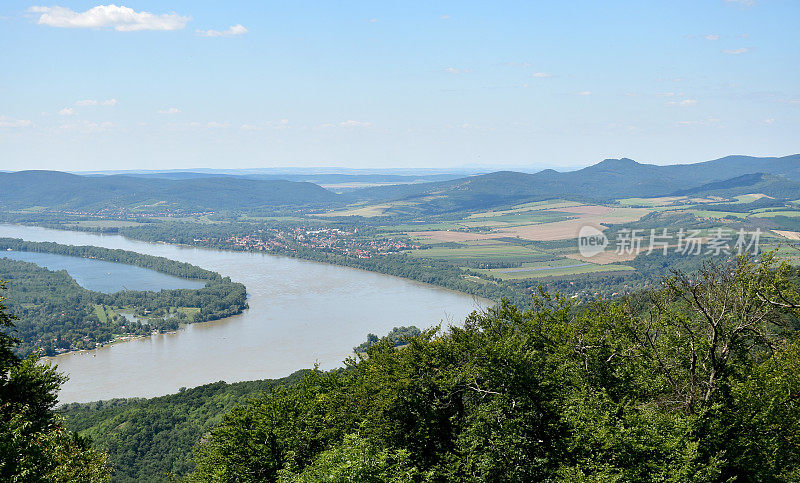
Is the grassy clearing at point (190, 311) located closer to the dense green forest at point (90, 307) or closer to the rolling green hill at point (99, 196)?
the dense green forest at point (90, 307)

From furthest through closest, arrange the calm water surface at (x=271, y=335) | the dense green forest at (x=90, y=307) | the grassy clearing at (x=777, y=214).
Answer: the grassy clearing at (x=777, y=214) → the dense green forest at (x=90, y=307) → the calm water surface at (x=271, y=335)

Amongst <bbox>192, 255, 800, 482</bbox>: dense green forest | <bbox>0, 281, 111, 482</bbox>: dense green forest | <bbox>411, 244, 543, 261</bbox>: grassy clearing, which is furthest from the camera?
<bbox>411, 244, 543, 261</bbox>: grassy clearing

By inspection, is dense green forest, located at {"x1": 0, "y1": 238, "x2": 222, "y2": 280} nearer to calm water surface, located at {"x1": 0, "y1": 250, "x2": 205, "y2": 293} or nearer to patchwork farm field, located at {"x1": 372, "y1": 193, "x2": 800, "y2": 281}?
calm water surface, located at {"x1": 0, "y1": 250, "x2": 205, "y2": 293}

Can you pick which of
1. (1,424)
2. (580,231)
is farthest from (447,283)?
(1,424)

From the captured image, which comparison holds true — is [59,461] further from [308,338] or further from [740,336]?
[308,338]

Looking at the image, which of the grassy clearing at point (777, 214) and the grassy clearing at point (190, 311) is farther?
the grassy clearing at point (777, 214)

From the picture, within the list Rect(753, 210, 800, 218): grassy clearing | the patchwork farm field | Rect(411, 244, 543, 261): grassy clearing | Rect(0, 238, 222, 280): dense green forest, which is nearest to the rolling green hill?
Rect(0, 238, 222, 280): dense green forest

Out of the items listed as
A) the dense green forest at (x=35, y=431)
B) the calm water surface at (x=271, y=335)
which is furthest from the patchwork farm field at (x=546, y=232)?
the dense green forest at (x=35, y=431)
